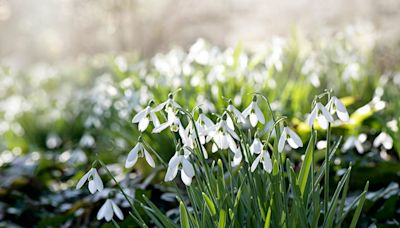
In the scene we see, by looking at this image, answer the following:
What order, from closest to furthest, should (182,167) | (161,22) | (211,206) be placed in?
(182,167)
(211,206)
(161,22)

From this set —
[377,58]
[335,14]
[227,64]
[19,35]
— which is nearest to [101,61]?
[335,14]

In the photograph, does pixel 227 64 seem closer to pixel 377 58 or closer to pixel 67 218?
pixel 67 218

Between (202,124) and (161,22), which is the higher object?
(202,124)

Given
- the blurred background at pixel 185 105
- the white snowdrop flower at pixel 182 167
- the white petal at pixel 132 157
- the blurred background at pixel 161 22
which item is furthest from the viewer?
the blurred background at pixel 161 22

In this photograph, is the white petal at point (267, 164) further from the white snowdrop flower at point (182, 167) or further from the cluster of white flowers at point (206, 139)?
the white snowdrop flower at point (182, 167)

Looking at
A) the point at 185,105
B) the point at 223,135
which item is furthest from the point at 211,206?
the point at 185,105

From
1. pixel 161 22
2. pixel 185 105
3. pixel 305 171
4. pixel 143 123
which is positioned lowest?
pixel 161 22

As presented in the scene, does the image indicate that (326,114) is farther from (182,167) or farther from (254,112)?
(182,167)

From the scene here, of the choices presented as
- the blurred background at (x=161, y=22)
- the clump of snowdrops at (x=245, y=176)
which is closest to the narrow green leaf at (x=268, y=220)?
the clump of snowdrops at (x=245, y=176)

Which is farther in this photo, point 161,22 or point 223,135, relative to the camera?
point 161,22
